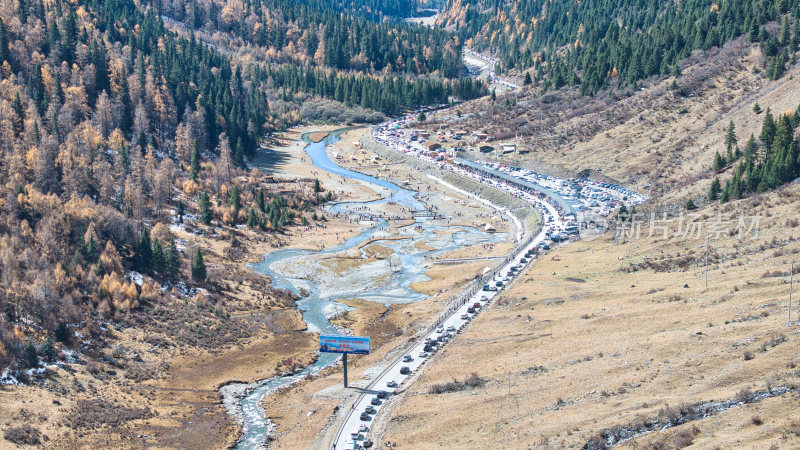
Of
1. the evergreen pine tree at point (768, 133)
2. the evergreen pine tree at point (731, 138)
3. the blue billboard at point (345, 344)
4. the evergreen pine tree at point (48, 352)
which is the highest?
the evergreen pine tree at point (768, 133)

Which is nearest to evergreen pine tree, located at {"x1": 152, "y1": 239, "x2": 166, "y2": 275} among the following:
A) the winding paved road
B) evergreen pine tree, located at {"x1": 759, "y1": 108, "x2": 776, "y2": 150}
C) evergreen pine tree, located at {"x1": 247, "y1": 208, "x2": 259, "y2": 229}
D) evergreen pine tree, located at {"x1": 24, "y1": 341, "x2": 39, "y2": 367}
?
evergreen pine tree, located at {"x1": 24, "y1": 341, "x2": 39, "y2": 367}

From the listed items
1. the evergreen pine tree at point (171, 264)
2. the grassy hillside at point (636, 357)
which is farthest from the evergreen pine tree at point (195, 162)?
the grassy hillside at point (636, 357)

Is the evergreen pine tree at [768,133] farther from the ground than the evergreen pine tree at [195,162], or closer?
farther from the ground

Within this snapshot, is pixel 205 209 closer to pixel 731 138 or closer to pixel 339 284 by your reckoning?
pixel 339 284

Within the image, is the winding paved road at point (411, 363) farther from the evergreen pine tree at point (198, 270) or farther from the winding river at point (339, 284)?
the evergreen pine tree at point (198, 270)

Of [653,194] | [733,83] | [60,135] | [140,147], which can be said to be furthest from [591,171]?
[60,135]

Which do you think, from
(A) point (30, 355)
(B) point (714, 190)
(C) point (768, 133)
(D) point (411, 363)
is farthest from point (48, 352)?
(C) point (768, 133)

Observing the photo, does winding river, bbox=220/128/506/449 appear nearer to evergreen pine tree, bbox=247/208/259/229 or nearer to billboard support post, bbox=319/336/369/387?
billboard support post, bbox=319/336/369/387

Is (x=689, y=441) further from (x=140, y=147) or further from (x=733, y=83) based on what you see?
(x=733, y=83)
